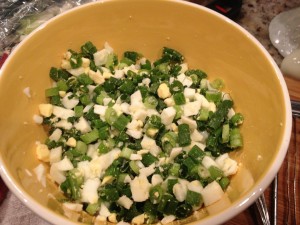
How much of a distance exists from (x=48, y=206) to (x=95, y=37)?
19.2 inches

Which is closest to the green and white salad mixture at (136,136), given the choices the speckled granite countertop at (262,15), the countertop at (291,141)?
the countertop at (291,141)

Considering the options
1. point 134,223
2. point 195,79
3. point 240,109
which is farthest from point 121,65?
point 134,223

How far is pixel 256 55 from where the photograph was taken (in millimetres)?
841

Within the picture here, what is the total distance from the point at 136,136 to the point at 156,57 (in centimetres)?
30

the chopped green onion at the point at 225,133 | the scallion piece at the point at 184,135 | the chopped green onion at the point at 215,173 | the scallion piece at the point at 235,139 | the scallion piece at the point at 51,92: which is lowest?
the chopped green onion at the point at 215,173

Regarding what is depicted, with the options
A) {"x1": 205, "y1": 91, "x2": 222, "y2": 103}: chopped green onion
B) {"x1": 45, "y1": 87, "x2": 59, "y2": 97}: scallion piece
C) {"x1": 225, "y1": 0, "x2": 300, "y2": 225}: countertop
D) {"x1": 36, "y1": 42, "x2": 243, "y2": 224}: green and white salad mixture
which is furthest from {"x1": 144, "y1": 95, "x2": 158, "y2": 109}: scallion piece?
{"x1": 225, "y1": 0, "x2": 300, "y2": 225}: countertop

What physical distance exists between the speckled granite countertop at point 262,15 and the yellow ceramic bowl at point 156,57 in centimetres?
47

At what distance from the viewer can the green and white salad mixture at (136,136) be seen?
76cm

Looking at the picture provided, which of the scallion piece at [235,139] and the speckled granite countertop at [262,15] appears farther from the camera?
the speckled granite countertop at [262,15]

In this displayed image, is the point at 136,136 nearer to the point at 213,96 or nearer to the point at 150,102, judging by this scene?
the point at 150,102

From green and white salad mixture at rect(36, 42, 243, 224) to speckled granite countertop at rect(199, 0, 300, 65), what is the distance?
0.55 metres

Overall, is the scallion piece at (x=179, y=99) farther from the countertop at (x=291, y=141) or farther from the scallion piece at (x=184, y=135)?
the countertop at (x=291, y=141)

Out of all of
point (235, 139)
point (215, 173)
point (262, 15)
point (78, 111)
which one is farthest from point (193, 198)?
point (262, 15)

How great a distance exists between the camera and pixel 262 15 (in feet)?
4.84
